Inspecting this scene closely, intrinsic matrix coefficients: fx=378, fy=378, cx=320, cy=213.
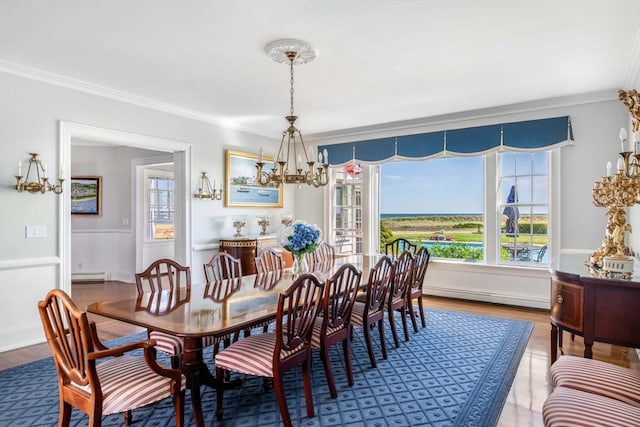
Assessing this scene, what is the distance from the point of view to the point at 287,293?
81.7 inches

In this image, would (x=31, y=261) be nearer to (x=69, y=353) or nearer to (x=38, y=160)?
(x=38, y=160)

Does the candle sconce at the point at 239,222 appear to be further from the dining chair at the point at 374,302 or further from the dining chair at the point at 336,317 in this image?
the dining chair at the point at 336,317

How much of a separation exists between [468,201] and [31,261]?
18.2 ft

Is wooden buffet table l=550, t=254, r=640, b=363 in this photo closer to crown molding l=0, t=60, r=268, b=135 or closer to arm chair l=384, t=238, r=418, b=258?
arm chair l=384, t=238, r=418, b=258

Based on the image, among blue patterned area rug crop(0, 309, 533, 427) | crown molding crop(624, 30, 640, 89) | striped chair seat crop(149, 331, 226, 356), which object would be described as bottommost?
blue patterned area rug crop(0, 309, 533, 427)

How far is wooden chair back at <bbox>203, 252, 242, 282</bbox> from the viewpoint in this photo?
3294mm

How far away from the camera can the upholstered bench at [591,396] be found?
1.56m

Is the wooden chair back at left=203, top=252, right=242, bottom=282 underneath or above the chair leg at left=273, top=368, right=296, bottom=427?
above

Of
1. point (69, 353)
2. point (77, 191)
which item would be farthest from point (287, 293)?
point (77, 191)

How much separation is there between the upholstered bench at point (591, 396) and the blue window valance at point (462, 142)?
11.1ft

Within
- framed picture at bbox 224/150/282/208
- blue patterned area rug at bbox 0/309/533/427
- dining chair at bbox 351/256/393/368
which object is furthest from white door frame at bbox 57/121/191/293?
dining chair at bbox 351/256/393/368

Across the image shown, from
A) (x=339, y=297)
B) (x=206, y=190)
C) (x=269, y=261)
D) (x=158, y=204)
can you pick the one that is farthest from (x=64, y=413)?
(x=158, y=204)

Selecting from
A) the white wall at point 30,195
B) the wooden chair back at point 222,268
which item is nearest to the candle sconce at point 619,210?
the wooden chair back at point 222,268

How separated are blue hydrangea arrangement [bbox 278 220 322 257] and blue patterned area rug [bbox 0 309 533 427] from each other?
1003 millimetres
